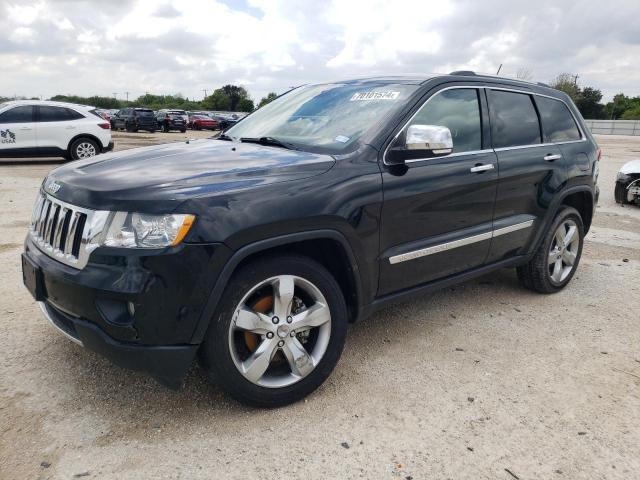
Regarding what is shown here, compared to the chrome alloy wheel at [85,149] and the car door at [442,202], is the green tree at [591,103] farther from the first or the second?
the car door at [442,202]

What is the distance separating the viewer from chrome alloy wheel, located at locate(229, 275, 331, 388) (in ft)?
8.61

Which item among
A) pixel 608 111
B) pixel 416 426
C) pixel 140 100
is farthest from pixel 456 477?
pixel 140 100

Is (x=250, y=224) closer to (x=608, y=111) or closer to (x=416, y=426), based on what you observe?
(x=416, y=426)

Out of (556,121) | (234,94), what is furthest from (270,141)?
(234,94)

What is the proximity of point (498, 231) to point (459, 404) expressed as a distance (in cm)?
145

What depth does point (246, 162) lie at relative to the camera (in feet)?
9.24

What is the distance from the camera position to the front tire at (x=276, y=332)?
100 inches

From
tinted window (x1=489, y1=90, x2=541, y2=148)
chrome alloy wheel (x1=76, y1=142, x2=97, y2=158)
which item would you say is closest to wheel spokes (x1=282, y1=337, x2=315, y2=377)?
tinted window (x1=489, y1=90, x2=541, y2=148)

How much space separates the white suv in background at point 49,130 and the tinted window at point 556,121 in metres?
11.9

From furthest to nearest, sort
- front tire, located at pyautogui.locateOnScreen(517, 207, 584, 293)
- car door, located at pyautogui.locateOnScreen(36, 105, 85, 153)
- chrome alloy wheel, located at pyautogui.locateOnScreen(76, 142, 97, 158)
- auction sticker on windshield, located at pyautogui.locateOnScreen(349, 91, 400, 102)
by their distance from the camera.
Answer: chrome alloy wheel, located at pyautogui.locateOnScreen(76, 142, 97, 158) → car door, located at pyautogui.locateOnScreen(36, 105, 85, 153) → front tire, located at pyautogui.locateOnScreen(517, 207, 584, 293) → auction sticker on windshield, located at pyautogui.locateOnScreen(349, 91, 400, 102)

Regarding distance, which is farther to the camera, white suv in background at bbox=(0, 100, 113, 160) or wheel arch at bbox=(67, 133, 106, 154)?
wheel arch at bbox=(67, 133, 106, 154)

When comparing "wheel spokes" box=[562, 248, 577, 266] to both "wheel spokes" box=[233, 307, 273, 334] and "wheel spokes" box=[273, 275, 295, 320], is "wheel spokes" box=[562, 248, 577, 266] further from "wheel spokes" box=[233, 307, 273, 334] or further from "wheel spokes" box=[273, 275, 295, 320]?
"wheel spokes" box=[233, 307, 273, 334]

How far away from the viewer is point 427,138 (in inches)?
119

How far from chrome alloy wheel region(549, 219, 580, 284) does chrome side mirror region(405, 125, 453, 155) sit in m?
2.00
